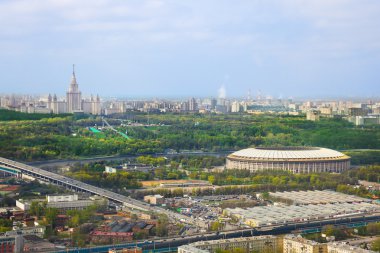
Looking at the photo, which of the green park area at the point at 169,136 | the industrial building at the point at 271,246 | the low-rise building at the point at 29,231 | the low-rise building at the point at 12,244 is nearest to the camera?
the industrial building at the point at 271,246

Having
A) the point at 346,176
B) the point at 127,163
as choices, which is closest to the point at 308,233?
the point at 346,176

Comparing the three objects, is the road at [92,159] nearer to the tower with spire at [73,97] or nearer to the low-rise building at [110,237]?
the low-rise building at [110,237]

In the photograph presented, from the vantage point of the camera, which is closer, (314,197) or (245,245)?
(245,245)

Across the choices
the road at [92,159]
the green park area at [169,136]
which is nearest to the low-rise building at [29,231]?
the road at [92,159]

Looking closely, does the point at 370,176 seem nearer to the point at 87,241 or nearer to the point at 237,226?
the point at 237,226

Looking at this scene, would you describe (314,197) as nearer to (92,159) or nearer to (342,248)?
(342,248)

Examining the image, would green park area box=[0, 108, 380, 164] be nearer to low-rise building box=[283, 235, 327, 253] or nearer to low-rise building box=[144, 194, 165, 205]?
low-rise building box=[144, 194, 165, 205]

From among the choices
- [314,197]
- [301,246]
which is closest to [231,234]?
[301,246]
